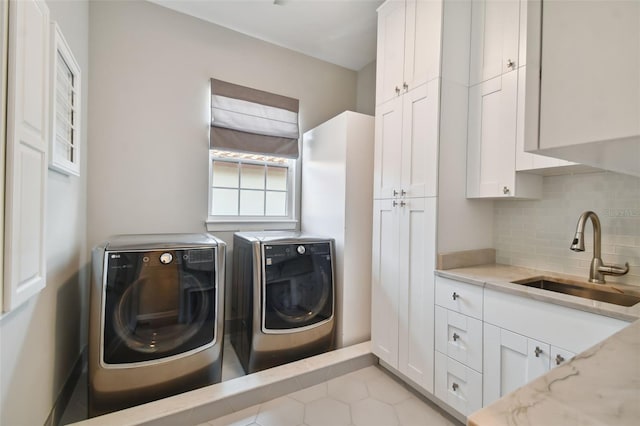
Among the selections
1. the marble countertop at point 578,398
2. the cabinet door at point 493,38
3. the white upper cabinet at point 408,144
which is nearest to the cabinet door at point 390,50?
the white upper cabinet at point 408,144

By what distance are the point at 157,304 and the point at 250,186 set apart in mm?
1438

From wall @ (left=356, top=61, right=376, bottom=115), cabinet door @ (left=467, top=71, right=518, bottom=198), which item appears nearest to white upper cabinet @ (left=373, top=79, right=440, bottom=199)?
cabinet door @ (left=467, top=71, right=518, bottom=198)

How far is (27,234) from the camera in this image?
0.99 m

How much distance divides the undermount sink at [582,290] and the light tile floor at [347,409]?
92 cm

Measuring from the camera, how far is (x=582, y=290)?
4.83 ft

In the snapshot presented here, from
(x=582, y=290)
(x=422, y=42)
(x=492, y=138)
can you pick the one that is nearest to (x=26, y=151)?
(x=422, y=42)

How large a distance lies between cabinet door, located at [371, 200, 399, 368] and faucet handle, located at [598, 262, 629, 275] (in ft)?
3.42

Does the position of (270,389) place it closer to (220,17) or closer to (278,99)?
(278,99)

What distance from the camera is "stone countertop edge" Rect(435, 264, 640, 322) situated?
3.43 feet

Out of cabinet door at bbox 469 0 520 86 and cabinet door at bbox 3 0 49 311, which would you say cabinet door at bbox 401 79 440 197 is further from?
cabinet door at bbox 3 0 49 311

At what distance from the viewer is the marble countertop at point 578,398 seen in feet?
1.12

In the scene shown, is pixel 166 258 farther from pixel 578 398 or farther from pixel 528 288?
pixel 528 288

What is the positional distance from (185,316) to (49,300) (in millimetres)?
640

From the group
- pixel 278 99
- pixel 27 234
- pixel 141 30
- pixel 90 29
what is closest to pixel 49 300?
pixel 27 234
